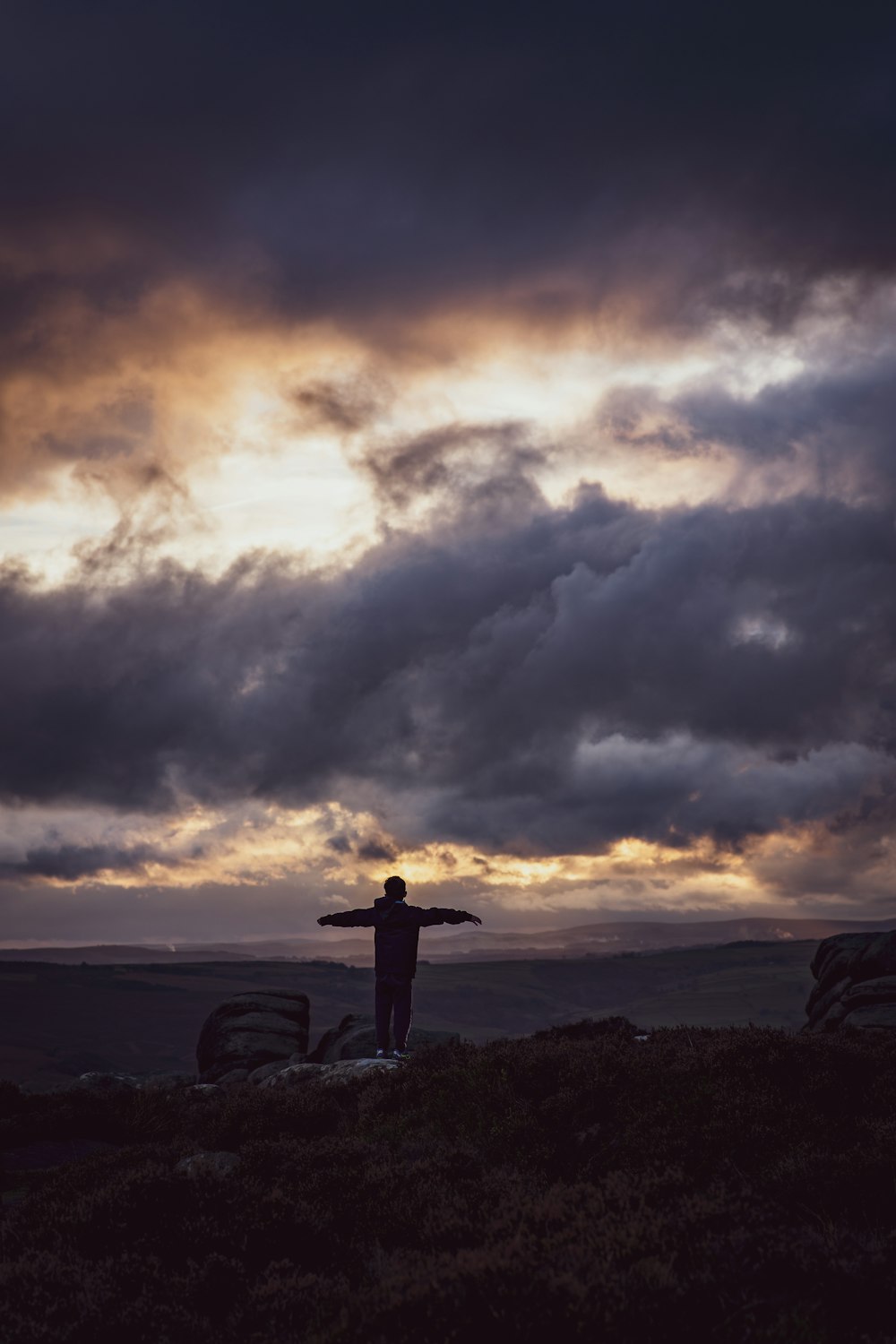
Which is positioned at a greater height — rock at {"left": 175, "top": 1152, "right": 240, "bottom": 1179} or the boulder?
rock at {"left": 175, "top": 1152, "right": 240, "bottom": 1179}

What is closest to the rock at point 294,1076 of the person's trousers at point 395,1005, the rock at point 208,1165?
the person's trousers at point 395,1005

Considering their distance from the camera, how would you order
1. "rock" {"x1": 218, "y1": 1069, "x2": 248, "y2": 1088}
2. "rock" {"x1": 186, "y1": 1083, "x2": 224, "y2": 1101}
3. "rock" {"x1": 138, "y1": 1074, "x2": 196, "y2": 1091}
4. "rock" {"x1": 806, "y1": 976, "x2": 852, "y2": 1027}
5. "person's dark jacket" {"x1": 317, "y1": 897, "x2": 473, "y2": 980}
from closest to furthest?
"rock" {"x1": 186, "y1": 1083, "x2": 224, "y2": 1101} → "person's dark jacket" {"x1": 317, "y1": 897, "x2": 473, "y2": 980} → "rock" {"x1": 138, "y1": 1074, "x2": 196, "y2": 1091} → "rock" {"x1": 218, "y1": 1069, "x2": 248, "y2": 1088} → "rock" {"x1": 806, "y1": 976, "x2": 852, "y2": 1027}

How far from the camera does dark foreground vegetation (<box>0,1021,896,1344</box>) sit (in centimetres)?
700

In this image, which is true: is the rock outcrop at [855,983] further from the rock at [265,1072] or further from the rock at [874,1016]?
the rock at [265,1072]

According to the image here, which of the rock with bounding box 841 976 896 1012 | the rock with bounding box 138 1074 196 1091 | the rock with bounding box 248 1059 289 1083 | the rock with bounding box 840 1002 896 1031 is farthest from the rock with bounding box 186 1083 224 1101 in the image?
the rock with bounding box 841 976 896 1012

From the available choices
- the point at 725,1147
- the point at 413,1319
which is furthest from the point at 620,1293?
the point at 725,1147

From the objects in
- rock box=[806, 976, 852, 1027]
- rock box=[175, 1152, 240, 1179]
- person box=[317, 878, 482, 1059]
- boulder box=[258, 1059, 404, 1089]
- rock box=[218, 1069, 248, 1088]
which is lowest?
rock box=[218, 1069, 248, 1088]

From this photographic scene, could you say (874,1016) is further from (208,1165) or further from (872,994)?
(208,1165)

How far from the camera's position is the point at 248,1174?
37.5 feet

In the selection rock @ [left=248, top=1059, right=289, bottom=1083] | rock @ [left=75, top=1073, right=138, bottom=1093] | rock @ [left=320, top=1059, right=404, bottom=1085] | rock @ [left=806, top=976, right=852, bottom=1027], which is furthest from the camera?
rock @ [left=806, top=976, right=852, bottom=1027]

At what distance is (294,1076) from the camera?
67.3 ft

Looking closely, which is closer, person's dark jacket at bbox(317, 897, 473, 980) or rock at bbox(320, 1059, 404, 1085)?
rock at bbox(320, 1059, 404, 1085)

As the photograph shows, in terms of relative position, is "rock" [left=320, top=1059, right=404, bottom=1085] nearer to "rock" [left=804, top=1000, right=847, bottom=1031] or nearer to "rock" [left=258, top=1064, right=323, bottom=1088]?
"rock" [left=258, top=1064, right=323, bottom=1088]

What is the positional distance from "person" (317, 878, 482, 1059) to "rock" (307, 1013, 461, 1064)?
2385 millimetres
